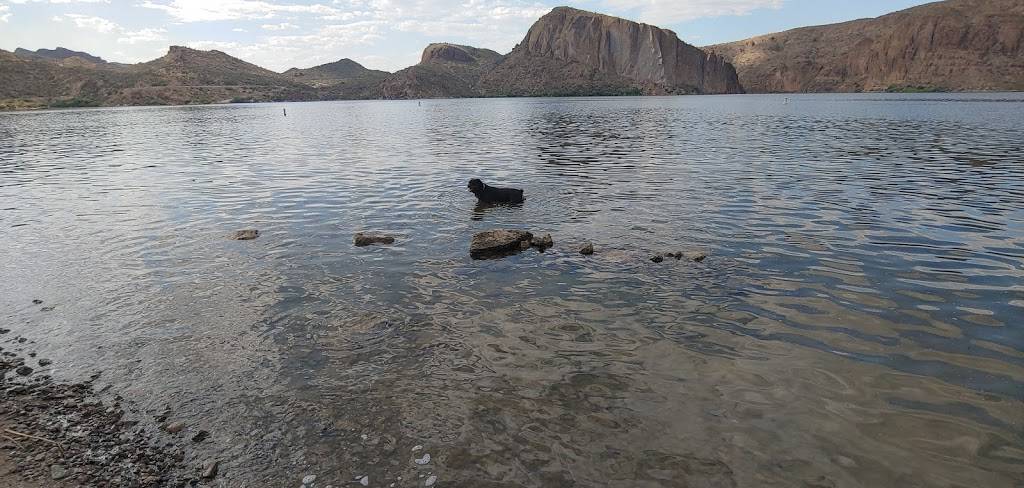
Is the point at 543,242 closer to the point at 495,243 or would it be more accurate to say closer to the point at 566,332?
the point at 495,243

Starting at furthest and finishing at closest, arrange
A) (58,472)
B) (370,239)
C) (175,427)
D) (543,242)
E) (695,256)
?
(370,239), (543,242), (695,256), (175,427), (58,472)

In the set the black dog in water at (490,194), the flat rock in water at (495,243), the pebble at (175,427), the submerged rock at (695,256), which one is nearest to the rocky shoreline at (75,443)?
the pebble at (175,427)

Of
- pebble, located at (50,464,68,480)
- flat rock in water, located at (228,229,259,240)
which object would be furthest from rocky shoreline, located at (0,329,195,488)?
flat rock in water, located at (228,229,259,240)

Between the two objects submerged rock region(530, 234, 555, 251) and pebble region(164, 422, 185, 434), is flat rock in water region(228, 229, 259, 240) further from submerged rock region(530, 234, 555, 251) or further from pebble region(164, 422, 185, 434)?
pebble region(164, 422, 185, 434)

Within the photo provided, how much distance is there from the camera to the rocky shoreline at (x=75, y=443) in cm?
602

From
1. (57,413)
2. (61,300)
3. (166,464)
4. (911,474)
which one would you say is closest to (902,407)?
(911,474)

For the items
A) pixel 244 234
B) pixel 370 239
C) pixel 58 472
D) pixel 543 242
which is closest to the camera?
pixel 58 472

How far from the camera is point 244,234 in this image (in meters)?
16.8

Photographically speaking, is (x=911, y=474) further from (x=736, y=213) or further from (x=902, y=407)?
(x=736, y=213)

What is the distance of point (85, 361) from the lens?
8.95 m

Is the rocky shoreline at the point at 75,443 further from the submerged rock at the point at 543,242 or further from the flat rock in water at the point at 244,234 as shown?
the submerged rock at the point at 543,242

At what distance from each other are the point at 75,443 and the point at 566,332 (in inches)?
280

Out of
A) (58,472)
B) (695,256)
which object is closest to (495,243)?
→ (695,256)

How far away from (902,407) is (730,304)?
3769 mm
